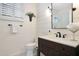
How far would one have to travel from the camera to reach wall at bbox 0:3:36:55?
1.62 metres

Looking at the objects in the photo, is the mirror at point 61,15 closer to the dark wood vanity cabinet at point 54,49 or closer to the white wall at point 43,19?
the white wall at point 43,19

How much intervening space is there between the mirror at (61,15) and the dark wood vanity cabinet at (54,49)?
290mm

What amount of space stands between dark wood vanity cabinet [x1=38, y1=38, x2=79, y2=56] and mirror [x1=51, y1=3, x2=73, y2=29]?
29 centimetres

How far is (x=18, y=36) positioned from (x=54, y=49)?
0.62 meters

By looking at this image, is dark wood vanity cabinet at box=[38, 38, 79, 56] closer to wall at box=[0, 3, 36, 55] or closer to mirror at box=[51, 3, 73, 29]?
wall at box=[0, 3, 36, 55]

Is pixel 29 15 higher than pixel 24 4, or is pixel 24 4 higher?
pixel 24 4

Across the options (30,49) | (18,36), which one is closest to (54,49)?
(30,49)

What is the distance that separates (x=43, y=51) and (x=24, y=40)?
→ 355 mm

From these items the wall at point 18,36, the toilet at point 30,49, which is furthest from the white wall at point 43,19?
the toilet at point 30,49

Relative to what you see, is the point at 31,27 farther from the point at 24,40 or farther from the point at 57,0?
the point at 57,0

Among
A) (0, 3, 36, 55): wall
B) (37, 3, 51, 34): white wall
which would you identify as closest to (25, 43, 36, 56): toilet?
(0, 3, 36, 55): wall

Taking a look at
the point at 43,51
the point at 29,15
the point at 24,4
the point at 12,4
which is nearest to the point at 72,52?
the point at 43,51

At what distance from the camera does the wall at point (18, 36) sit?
1.62 m

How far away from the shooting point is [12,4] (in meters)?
1.67
